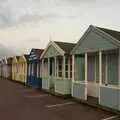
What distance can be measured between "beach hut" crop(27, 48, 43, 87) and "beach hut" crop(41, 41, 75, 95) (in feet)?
5.24

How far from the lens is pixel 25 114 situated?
11828mm

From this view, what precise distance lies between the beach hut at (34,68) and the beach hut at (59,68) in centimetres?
160

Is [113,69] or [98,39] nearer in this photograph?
[98,39]

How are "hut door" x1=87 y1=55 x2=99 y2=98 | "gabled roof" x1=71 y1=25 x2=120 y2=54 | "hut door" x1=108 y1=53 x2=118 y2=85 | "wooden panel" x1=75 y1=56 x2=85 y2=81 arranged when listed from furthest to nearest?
"wooden panel" x1=75 y1=56 x2=85 y2=81 → "hut door" x1=87 y1=55 x2=99 y2=98 → "hut door" x1=108 y1=53 x2=118 y2=85 → "gabled roof" x1=71 y1=25 x2=120 y2=54

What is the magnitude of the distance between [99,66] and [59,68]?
706cm

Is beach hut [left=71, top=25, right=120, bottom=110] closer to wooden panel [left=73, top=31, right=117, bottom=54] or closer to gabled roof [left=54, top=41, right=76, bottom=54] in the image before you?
wooden panel [left=73, top=31, right=117, bottom=54]

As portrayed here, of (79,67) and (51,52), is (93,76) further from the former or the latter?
(51,52)

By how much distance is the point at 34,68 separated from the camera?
25.1 m

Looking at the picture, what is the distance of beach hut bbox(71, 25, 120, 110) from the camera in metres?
12.2

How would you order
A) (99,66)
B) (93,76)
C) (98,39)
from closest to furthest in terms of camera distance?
(99,66)
(98,39)
(93,76)

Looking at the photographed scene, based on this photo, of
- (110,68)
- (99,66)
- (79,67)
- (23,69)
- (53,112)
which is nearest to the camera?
(53,112)

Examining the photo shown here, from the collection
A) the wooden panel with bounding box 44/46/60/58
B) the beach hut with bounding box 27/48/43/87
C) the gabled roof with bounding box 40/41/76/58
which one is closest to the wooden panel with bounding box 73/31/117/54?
the gabled roof with bounding box 40/41/76/58

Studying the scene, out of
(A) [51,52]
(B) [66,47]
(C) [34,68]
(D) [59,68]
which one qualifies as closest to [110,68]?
(B) [66,47]

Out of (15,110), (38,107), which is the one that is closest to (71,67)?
(38,107)
